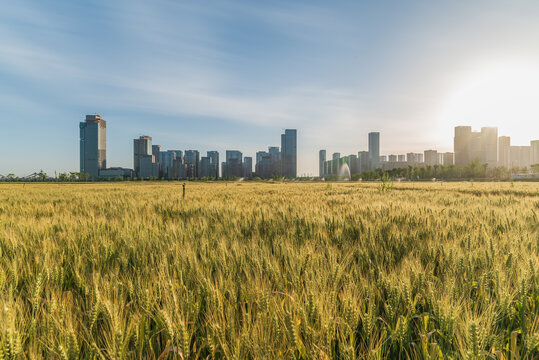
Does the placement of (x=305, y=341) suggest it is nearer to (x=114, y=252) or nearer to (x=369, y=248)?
(x=369, y=248)

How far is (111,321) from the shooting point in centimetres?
121

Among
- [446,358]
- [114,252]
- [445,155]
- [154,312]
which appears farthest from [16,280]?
[445,155]

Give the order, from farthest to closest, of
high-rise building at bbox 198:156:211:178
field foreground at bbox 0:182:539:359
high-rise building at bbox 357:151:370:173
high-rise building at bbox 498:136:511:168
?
high-rise building at bbox 198:156:211:178 → high-rise building at bbox 498:136:511:168 → high-rise building at bbox 357:151:370:173 → field foreground at bbox 0:182:539:359

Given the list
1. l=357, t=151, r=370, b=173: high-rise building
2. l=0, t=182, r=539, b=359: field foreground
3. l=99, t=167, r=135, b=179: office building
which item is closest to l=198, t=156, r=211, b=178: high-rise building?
l=99, t=167, r=135, b=179: office building

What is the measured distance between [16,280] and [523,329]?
330 cm

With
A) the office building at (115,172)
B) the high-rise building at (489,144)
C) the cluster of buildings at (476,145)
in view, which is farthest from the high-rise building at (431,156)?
the office building at (115,172)

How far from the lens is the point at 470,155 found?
157 m

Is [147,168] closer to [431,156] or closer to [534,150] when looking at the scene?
[431,156]

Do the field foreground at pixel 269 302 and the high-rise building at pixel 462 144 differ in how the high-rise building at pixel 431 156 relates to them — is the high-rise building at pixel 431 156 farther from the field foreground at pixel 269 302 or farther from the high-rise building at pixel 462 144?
the field foreground at pixel 269 302

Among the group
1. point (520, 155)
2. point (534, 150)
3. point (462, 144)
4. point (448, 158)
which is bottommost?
point (448, 158)

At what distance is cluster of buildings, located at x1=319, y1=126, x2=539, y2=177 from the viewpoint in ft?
516

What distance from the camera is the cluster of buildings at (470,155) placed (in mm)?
157375

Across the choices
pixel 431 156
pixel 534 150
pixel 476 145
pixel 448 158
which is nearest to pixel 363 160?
pixel 448 158

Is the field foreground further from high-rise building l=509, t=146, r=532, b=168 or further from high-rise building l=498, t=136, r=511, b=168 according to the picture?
high-rise building l=509, t=146, r=532, b=168
